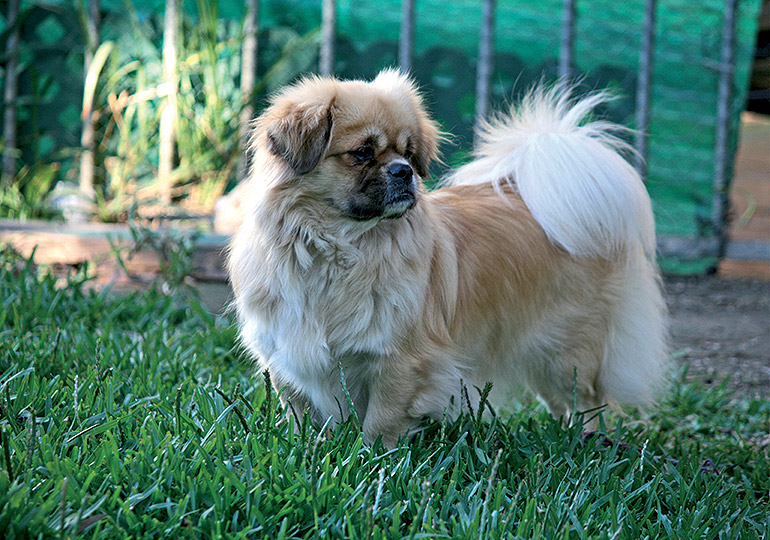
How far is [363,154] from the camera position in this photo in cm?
243

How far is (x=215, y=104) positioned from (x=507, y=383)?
400 centimetres

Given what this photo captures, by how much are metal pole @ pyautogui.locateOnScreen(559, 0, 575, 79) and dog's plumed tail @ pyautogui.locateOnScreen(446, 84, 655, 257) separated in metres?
3.17

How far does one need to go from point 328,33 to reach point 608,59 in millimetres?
2489

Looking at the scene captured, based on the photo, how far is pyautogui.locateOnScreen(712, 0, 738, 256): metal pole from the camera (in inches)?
251

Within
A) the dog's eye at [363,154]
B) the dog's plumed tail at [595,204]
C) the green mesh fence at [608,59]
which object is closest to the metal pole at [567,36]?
the green mesh fence at [608,59]

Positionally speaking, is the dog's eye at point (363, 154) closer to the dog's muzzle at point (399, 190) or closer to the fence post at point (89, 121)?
the dog's muzzle at point (399, 190)

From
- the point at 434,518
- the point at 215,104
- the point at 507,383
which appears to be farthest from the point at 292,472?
the point at 215,104

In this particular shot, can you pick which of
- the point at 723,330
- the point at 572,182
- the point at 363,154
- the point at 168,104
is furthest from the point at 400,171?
the point at 168,104

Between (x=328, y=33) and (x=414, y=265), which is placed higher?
(x=328, y=33)

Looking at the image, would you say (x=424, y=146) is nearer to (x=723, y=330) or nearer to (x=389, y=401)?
(x=389, y=401)

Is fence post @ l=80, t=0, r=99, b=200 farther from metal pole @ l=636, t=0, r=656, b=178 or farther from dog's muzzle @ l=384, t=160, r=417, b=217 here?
metal pole @ l=636, t=0, r=656, b=178

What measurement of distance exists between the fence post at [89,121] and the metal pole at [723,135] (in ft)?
16.8

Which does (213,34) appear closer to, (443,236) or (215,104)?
(215,104)

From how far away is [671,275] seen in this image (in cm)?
646
